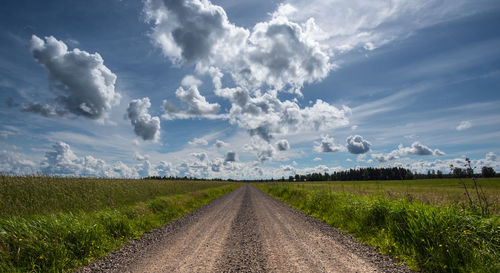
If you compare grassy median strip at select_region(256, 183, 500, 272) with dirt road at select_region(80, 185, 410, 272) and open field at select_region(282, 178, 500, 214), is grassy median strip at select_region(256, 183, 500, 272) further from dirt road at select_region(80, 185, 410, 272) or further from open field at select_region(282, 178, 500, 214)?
open field at select_region(282, 178, 500, 214)

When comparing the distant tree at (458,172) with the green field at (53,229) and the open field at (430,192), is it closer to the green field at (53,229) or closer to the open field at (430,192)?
the open field at (430,192)

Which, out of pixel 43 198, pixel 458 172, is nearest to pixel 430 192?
pixel 458 172

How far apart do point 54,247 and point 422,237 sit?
972 centimetres

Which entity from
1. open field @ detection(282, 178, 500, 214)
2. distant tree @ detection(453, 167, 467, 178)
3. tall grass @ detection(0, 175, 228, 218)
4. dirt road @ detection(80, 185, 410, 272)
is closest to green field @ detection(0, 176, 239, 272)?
tall grass @ detection(0, 175, 228, 218)

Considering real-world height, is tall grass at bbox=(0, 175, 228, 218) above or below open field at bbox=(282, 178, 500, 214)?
above

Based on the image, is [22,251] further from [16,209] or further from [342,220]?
[342,220]

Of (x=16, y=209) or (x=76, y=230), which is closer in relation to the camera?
(x=76, y=230)

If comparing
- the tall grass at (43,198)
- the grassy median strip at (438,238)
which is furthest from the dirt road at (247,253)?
the tall grass at (43,198)

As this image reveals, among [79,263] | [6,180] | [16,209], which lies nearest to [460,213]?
[79,263]

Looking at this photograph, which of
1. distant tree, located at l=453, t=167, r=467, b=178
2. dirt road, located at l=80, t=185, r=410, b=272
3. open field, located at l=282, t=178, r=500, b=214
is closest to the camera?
dirt road, located at l=80, t=185, r=410, b=272

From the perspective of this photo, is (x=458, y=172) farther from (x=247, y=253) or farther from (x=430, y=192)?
(x=430, y=192)

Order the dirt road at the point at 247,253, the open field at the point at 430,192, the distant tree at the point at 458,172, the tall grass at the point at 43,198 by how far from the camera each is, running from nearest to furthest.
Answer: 1. the dirt road at the point at 247,253
2. the distant tree at the point at 458,172
3. the open field at the point at 430,192
4. the tall grass at the point at 43,198

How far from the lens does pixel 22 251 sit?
18.4 feet

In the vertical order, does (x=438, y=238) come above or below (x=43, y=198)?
below
